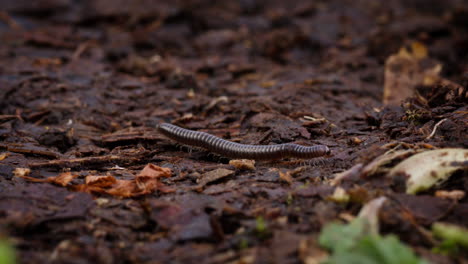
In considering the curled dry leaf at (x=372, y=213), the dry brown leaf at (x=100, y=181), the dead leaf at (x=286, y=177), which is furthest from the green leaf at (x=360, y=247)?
the dry brown leaf at (x=100, y=181)

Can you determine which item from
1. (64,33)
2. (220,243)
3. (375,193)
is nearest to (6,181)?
(220,243)

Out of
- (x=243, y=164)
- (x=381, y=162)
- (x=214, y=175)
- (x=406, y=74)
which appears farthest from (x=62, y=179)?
(x=406, y=74)

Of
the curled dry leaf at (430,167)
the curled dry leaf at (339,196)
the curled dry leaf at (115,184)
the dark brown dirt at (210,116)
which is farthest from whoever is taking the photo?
the curled dry leaf at (115,184)

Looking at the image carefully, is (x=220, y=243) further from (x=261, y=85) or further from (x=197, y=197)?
(x=261, y=85)

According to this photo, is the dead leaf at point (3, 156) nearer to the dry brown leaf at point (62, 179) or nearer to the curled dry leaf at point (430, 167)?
the dry brown leaf at point (62, 179)

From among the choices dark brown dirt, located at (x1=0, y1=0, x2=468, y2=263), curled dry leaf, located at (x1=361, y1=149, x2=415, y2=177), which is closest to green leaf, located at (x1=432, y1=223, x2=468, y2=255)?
dark brown dirt, located at (x1=0, y1=0, x2=468, y2=263)

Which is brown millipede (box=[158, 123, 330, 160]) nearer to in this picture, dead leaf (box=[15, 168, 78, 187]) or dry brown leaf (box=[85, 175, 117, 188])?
dry brown leaf (box=[85, 175, 117, 188])

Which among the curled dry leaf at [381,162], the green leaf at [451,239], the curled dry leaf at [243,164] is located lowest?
the curled dry leaf at [243,164]
